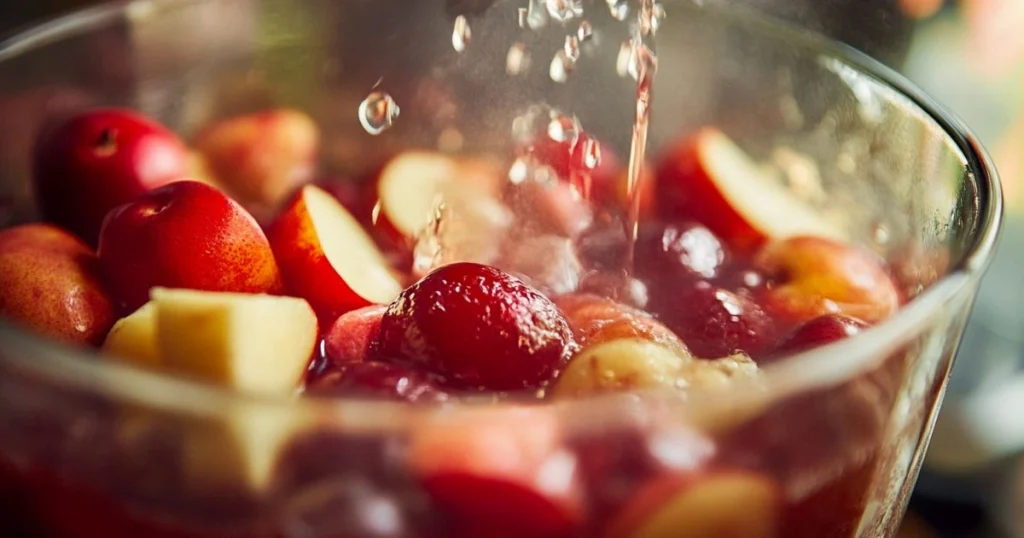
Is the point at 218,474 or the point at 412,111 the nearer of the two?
the point at 218,474

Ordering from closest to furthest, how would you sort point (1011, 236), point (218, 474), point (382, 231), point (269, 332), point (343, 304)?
point (218, 474)
point (269, 332)
point (343, 304)
point (382, 231)
point (1011, 236)

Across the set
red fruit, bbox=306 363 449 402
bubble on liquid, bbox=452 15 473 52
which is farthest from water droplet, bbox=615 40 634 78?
red fruit, bbox=306 363 449 402

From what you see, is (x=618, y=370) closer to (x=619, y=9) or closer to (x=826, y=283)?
(x=826, y=283)

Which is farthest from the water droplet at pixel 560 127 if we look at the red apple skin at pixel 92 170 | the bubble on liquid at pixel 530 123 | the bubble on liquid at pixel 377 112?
the red apple skin at pixel 92 170

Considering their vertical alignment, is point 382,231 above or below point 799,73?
below

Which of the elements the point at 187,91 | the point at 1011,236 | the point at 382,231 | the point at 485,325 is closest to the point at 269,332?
the point at 485,325

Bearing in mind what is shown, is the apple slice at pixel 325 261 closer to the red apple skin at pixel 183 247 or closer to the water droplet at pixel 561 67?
the red apple skin at pixel 183 247

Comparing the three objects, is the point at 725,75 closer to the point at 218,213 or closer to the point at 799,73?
the point at 799,73
